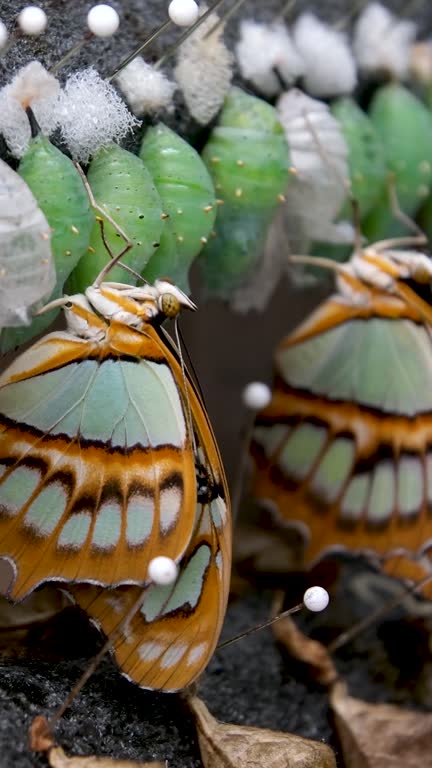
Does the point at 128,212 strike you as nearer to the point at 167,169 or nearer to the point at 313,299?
the point at 167,169

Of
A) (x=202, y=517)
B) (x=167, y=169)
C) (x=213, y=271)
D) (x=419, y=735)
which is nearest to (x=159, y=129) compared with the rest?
(x=167, y=169)

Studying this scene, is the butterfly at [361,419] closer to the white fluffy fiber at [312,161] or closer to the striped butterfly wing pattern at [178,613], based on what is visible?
the white fluffy fiber at [312,161]

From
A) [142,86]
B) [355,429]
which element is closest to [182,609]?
[355,429]

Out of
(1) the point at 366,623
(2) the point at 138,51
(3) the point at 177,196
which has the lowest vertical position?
(1) the point at 366,623

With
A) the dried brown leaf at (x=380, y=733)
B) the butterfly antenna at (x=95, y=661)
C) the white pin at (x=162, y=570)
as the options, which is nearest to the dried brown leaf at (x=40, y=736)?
the butterfly antenna at (x=95, y=661)

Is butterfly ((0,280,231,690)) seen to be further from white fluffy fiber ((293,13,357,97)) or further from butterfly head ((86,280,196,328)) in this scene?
white fluffy fiber ((293,13,357,97))

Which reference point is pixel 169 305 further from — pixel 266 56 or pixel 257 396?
pixel 266 56
